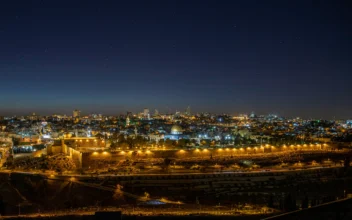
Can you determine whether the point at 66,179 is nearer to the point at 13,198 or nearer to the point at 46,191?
the point at 46,191

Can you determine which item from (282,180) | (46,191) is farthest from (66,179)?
(282,180)

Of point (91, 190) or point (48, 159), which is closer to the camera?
point (91, 190)

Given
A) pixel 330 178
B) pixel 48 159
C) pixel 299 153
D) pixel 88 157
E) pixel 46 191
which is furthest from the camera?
pixel 299 153

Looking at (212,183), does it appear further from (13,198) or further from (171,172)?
(13,198)

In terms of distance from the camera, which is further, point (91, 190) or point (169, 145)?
point (169, 145)

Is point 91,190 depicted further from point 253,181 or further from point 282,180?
point 282,180

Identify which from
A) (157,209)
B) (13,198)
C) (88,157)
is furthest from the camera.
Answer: (88,157)

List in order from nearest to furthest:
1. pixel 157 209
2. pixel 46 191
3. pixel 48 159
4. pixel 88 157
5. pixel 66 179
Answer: pixel 157 209 < pixel 46 191 < pixel 66 179 < pixel 48 159 < pixel 88 157

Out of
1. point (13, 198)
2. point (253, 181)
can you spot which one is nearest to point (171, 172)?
point (253, 181)

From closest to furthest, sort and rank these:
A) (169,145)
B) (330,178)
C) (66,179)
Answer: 1. (66,179)
2. (330,178)
3. (169,145)
